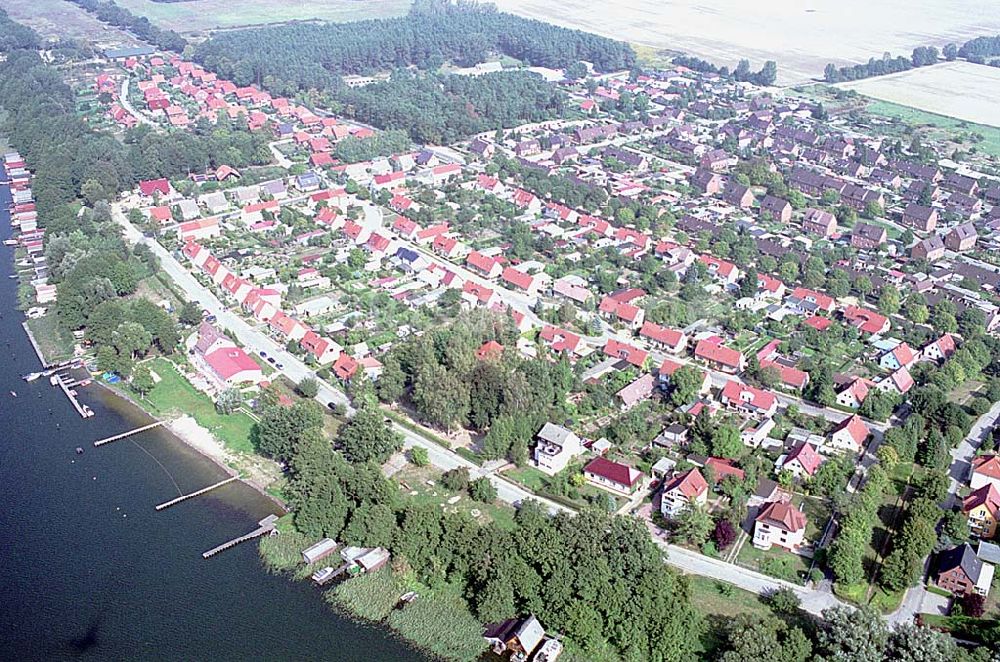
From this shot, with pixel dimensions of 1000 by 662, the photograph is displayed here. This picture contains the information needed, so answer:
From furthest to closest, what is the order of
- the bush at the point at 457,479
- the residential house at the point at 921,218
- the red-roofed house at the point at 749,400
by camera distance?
the residential house at the point at 921,218, the red-roofed house at the point at 749,400, the bush at the point at 457,479

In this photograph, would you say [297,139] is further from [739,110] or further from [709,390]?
[709,390]

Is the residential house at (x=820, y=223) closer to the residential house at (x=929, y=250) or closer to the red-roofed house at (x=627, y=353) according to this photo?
the residential house at (x=929, y=250)

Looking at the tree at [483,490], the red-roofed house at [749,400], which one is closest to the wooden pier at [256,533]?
the tree at [483,490]

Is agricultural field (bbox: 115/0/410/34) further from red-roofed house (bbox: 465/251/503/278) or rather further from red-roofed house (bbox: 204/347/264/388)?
red-roofed house (bbox: 204/347/264/388)

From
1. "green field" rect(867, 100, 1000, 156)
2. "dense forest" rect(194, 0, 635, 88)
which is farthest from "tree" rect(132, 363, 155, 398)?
"green field" rect(867, 100, 1000, 156)

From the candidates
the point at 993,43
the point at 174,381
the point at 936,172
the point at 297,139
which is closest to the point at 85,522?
the point at 174,381
